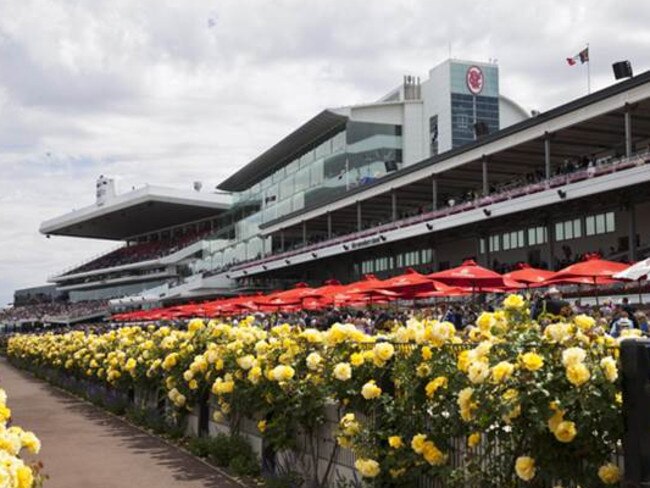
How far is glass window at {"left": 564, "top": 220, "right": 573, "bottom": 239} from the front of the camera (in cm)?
3886

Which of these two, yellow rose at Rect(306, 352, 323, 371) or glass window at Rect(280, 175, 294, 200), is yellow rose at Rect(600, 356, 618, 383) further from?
glass window at Rect(280, 175, 294, 200)

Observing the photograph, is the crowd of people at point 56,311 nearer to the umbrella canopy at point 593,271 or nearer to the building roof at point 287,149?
the building roof at point 287,149

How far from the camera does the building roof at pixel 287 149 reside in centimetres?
6662

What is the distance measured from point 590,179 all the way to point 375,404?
27566 mm

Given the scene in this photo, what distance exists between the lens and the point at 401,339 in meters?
6.89

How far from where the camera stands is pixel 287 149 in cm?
7538

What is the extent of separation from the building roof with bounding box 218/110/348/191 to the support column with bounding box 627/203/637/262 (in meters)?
34.4

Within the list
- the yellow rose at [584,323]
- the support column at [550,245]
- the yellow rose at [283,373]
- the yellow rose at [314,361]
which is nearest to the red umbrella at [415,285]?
the yellow rose at [283,373]

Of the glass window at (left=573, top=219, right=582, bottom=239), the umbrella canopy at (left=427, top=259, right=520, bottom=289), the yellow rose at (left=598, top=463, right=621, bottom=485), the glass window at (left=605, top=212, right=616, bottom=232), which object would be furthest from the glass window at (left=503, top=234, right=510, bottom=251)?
the yellow rose at (left=598, top=463, right=621, bottom=485)

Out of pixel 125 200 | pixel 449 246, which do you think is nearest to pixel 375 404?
pixel 449 246

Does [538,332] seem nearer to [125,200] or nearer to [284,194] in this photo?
[284,194]

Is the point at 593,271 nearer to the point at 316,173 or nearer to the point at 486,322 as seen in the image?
the point at 486,322

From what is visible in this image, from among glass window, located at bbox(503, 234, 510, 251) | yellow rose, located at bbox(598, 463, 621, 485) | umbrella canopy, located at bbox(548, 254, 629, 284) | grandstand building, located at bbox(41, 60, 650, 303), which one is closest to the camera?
yellow rose, located at bbox(598, 463, 621, 485)

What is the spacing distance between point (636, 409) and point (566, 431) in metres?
0.45
